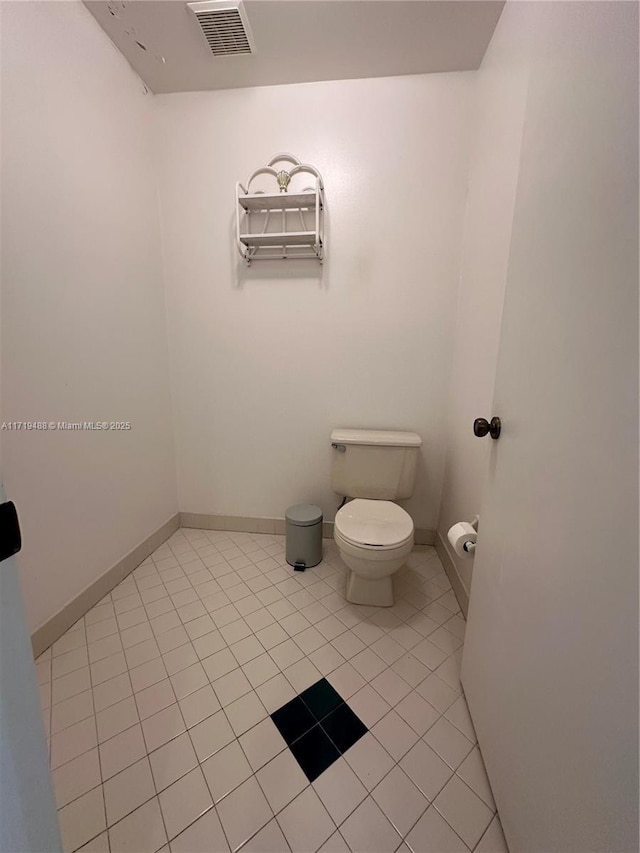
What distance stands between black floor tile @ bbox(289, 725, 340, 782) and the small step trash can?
2.49 feet

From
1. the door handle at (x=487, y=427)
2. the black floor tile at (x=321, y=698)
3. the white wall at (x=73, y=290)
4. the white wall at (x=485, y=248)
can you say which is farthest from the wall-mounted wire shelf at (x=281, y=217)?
the black floor tile at (x=321, y=698)

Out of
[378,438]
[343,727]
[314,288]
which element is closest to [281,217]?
[314,288]

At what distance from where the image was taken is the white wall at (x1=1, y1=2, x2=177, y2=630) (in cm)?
105

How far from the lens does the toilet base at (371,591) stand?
55.6 inches

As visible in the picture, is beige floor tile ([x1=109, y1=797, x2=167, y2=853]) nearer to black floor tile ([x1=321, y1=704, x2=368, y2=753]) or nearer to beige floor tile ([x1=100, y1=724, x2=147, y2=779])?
beige floor tile ([x1=100, y1=724, x2=147, y2=779])

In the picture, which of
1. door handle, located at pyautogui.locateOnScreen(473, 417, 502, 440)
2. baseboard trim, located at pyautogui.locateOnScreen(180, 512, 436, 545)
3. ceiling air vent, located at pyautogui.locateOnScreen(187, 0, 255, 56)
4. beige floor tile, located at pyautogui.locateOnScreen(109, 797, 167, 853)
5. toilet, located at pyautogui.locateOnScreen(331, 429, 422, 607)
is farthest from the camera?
baseboard trim, located at pyautogui.locateOnScreen(180, 512, 436, 545)

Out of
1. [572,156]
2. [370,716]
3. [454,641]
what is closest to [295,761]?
[370,716]

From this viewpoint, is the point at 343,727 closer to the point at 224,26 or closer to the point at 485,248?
the point at 485,248

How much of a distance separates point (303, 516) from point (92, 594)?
1009mm

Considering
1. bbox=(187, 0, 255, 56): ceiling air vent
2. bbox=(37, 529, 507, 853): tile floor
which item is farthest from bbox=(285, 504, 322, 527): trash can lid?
bbox=(187, 0, 255, 56): ceiling air vent

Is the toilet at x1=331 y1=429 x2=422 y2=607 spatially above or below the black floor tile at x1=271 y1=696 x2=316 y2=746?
above

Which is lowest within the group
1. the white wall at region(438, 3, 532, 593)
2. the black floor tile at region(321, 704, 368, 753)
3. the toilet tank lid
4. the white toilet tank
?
the black floor tile at region(321, 704, 368, 753)

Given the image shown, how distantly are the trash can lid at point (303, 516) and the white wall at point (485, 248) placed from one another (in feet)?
2.35

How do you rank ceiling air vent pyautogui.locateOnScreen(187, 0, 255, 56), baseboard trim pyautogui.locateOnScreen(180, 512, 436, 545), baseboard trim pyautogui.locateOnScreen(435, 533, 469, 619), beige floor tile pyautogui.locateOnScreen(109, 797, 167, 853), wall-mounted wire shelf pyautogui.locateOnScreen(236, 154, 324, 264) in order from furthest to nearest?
baseboard trim pyautogui.locateOnScreen(180, 512, 436, 545), wall-mounted wire shelf pyautogui.locateOnScreen(236, 154, 324, 264), baseboard trim pyautogui.locateOnScreen(435, 533, 469, 619), ceiling air vent pyautogui.locateOnScreen(187, 0, 255, 56), beige floor tile pyautogui.locateOnScreen(109, 797, 167, 853)
